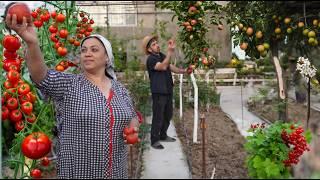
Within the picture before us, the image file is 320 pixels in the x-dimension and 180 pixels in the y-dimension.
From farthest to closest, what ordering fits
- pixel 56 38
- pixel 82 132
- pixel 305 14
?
pixel 56 38 < pixel 305 14 < pixel 82 132

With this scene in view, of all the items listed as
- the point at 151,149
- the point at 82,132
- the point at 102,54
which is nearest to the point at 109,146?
the point at 82,132

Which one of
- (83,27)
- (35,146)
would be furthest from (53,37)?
(35,146)

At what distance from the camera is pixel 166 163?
396cm

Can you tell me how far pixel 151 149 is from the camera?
4.39 metres

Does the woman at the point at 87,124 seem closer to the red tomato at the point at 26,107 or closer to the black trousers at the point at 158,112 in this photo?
the red tomato at the point at 26,107

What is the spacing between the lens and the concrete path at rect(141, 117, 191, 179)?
3576 mm

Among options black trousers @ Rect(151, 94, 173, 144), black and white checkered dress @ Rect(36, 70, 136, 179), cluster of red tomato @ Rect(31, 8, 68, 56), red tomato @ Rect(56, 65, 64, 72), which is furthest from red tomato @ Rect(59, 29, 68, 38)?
black trousers @ Rect(151, 94, 173, 144)

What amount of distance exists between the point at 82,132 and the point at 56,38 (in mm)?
1219

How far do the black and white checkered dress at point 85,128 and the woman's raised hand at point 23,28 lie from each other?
0.33 metres

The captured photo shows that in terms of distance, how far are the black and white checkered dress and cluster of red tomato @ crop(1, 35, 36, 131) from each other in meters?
0.19

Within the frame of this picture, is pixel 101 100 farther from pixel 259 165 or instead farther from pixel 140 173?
pixel 140 173

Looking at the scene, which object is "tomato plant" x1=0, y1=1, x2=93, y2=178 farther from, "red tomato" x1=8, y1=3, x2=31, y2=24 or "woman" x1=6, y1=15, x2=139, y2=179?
"woman" x1=6, y1=15, x2=139, y2=179

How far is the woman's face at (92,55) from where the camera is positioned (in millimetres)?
1708

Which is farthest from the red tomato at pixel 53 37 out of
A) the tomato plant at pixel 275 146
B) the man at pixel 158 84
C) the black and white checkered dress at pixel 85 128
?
the man at pixel 158 84
